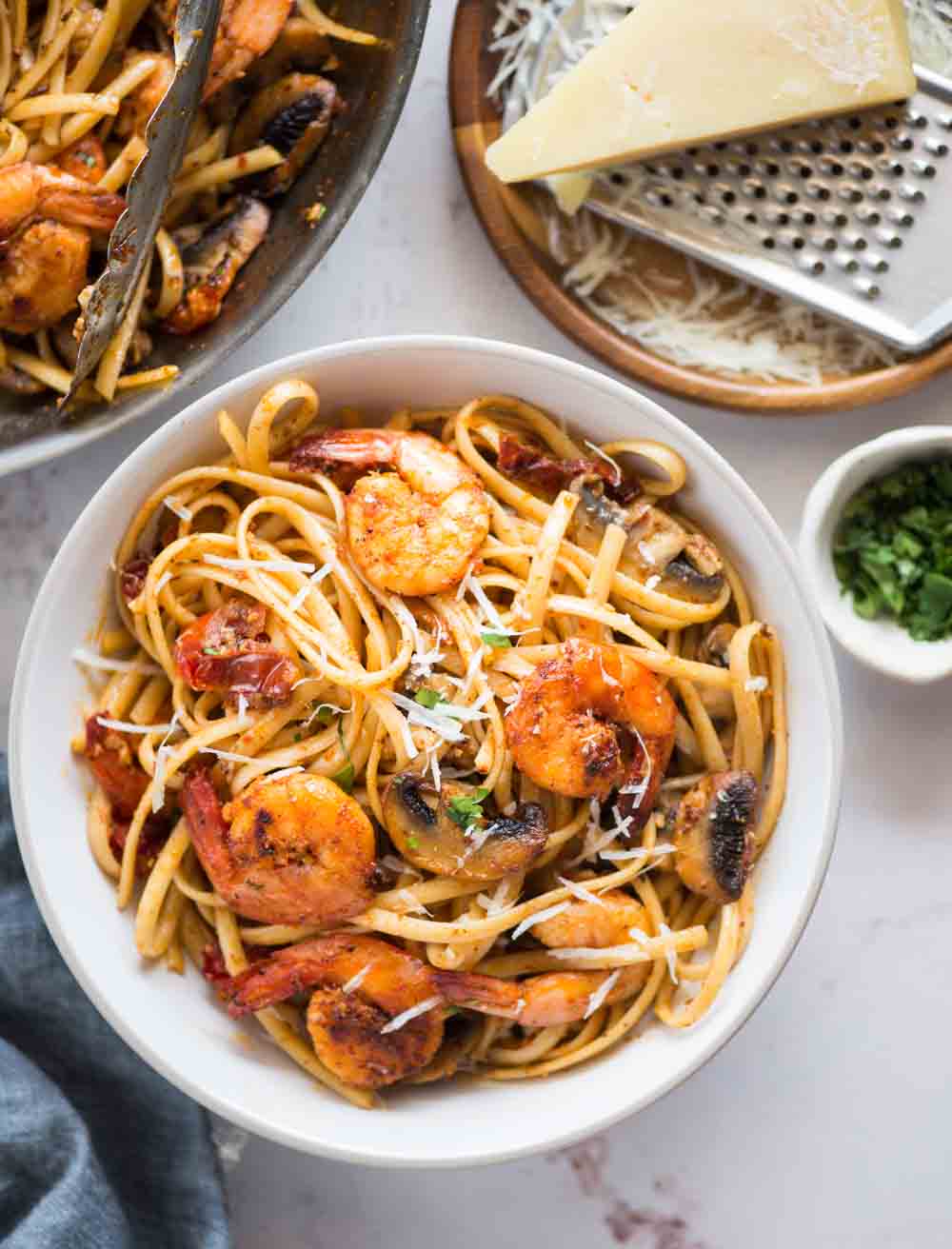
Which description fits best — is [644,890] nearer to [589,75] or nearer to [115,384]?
[115,384]

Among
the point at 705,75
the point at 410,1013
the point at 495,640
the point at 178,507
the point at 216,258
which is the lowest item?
the point at 410,1013

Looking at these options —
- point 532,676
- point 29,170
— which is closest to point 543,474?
point 532,676

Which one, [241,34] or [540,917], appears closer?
[540,917]

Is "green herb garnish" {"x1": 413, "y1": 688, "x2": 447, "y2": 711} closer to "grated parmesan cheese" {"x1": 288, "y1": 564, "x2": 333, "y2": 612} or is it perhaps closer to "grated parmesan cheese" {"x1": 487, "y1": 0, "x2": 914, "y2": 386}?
"grated parmesan cheese" {"x1": 288, "y1": 564, "x2": 333, "y2": 612}

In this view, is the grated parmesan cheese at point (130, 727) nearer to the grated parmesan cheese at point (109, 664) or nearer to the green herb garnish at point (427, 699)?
the grated parmesan cheese at point (109, 664)

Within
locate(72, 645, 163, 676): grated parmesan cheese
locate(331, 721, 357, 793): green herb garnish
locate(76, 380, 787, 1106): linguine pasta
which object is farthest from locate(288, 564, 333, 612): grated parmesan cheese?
locate(72, 645, 163, 676): grated parmesan cheese

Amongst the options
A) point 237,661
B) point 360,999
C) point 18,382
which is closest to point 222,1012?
point 360,999

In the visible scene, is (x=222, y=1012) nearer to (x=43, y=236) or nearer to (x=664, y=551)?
(x=664, y=551)
